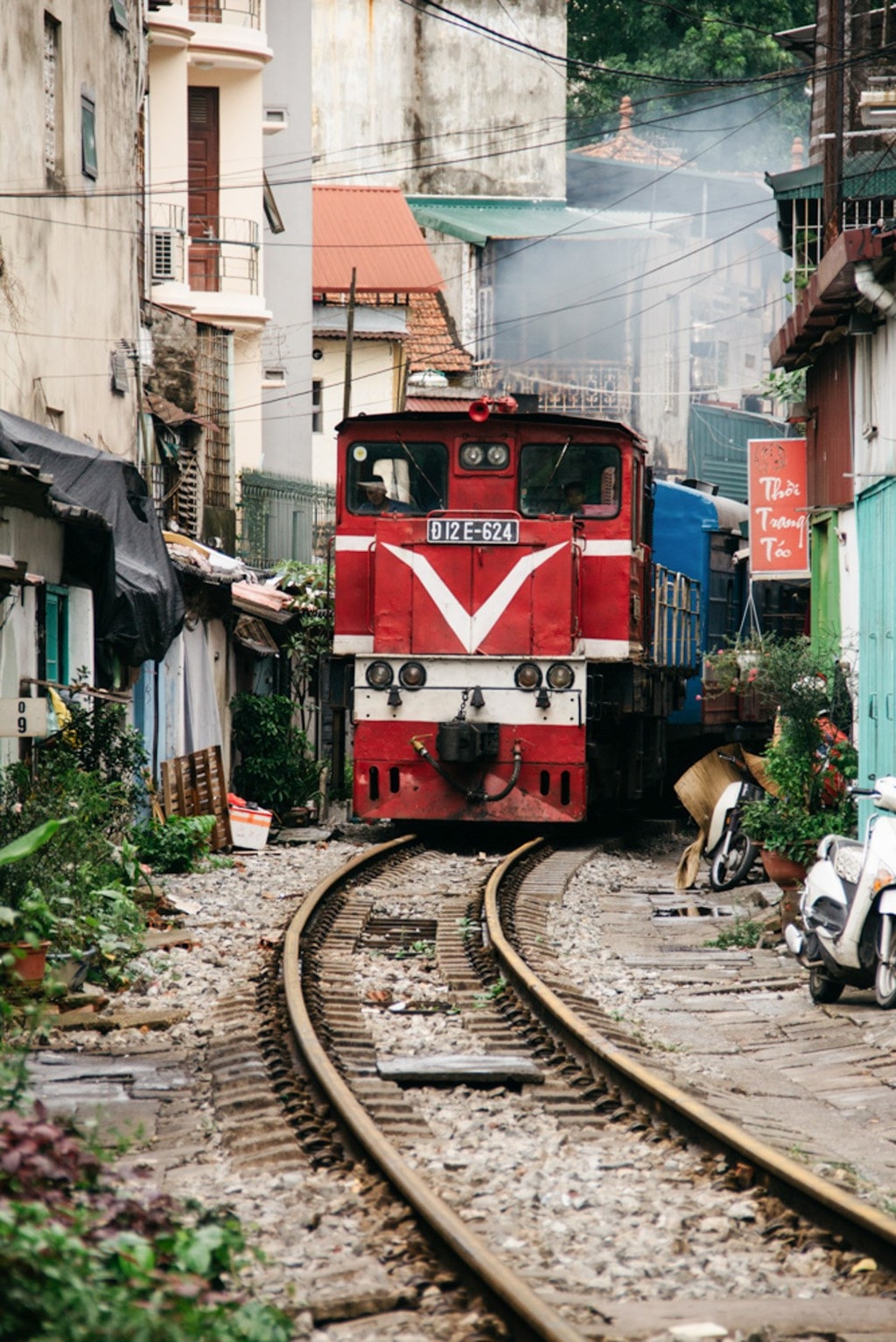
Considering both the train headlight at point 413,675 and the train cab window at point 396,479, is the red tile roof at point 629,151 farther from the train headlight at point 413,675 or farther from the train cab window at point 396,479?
the train headlight at point 413,675

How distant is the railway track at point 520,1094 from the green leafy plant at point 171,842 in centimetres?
264

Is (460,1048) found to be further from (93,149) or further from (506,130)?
(506,130)

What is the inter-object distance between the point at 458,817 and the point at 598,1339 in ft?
36.2

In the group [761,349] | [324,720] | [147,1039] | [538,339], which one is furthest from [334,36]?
[147,1039]

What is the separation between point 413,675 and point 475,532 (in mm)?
1322

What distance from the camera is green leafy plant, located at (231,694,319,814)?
19719mm

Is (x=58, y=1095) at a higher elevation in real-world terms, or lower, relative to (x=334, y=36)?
lower

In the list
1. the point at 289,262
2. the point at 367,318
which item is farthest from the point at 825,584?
the point at 367,318

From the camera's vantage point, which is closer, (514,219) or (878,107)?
(878,107)

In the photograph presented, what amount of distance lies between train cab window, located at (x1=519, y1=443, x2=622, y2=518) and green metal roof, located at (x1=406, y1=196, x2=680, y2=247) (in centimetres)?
2439

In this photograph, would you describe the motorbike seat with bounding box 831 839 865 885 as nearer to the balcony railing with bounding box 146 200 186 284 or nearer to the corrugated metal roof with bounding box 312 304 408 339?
the balcony railing with bounding box 146 200 186 284

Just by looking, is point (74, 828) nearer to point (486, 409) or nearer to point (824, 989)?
point (824, 989)

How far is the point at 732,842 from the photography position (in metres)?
13.9

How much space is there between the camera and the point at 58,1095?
22.5 feet
